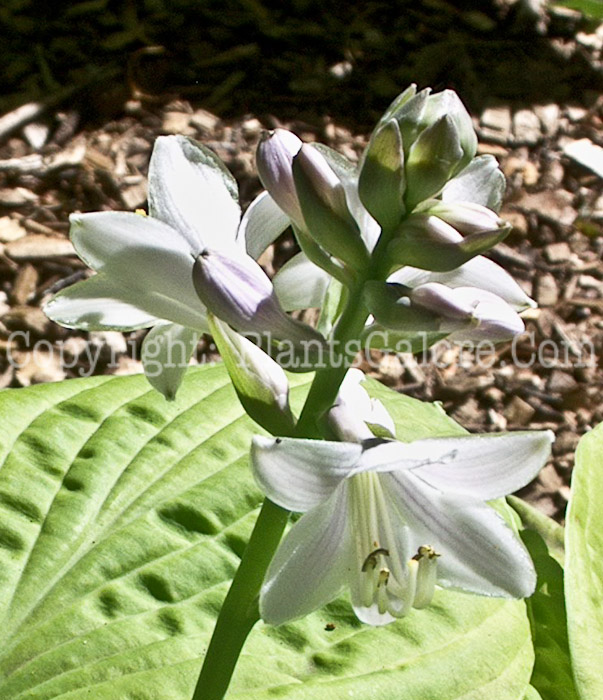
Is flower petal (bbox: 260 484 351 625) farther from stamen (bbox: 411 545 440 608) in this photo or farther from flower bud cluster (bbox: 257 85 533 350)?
flower bud cluster (bbox: 257 85 533 350)

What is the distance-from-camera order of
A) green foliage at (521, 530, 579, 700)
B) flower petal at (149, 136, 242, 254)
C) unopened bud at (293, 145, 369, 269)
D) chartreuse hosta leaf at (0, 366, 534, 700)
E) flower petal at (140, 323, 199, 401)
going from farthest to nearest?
green foliage at (521, 530, 579, 700) → chartreuse hosta leaf at (0, 366, 534, 700) → flower petal at (140, 323, 199, 401) → flower petal at (149, 136, 242, 254) → unopened bud at (293, 145, 369, 269)

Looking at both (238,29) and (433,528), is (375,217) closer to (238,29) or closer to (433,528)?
(433,528)

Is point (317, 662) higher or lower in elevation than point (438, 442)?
lower

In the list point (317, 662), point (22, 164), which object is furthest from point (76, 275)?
point (317, 662)

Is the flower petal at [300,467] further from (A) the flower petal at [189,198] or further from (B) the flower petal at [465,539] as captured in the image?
(A) the flower petal at [189,198]

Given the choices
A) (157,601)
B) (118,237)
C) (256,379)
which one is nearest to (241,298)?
(256,379)

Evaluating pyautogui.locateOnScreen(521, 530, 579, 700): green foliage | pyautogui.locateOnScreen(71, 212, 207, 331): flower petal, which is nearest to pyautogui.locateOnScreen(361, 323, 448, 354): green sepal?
pyautogui.locateOnScreen(71, 212, 207, 331): flower petal
